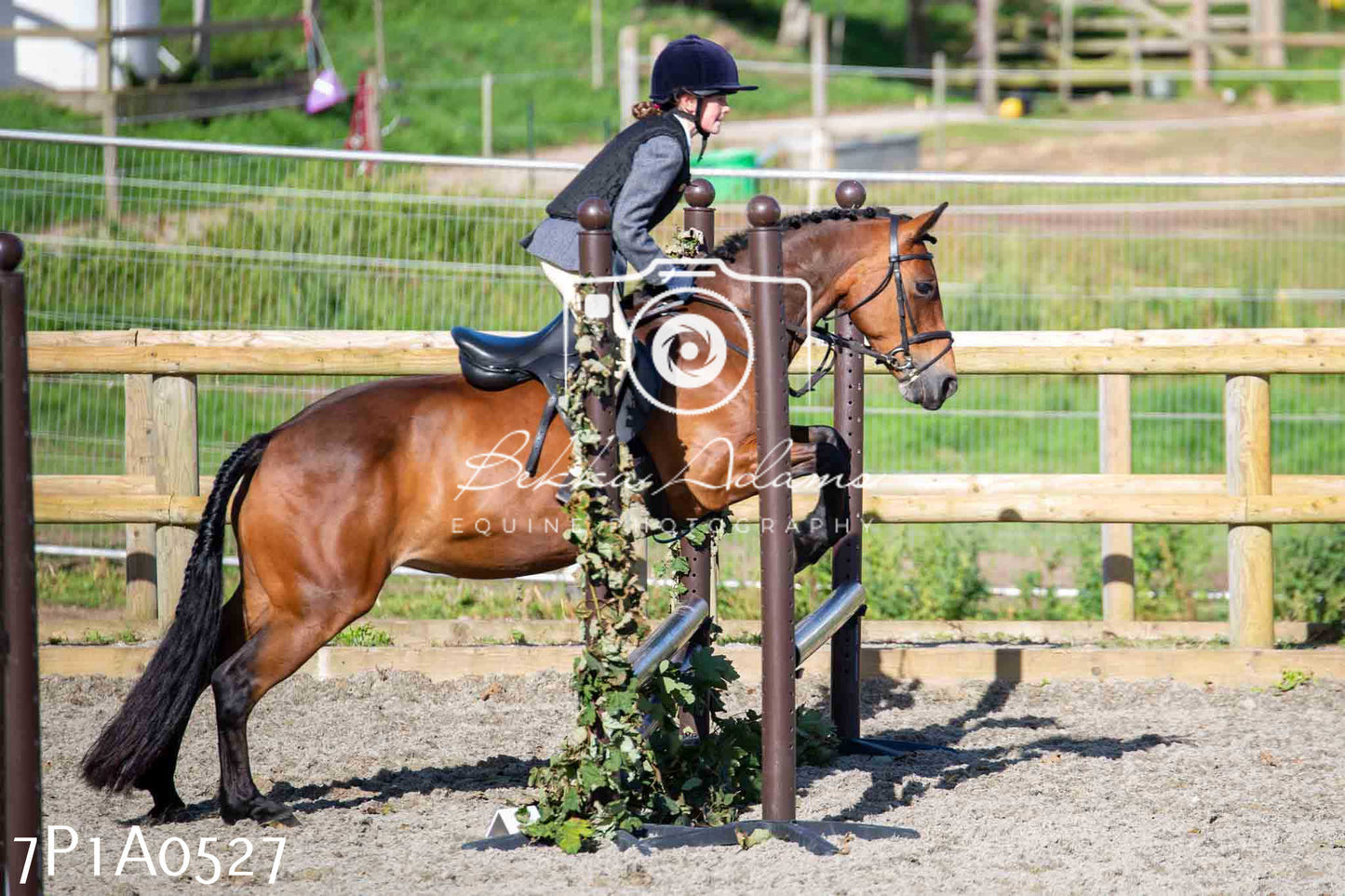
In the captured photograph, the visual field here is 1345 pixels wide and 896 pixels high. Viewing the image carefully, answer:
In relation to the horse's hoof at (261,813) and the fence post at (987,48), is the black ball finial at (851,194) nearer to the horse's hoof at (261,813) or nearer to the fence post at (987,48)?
the horse's hoof at (261,813)

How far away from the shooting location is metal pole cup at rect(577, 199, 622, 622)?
4.31m

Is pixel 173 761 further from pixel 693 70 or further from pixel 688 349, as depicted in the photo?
pixel 693 70

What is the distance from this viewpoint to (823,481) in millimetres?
5062

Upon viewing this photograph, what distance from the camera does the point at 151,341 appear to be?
251 inches

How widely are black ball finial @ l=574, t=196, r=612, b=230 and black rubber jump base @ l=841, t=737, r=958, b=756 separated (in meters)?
2.28

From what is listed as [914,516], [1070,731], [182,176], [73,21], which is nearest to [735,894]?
[1070,731]

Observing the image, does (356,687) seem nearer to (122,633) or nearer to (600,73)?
(122,633)

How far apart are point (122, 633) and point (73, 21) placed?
37.6 feet

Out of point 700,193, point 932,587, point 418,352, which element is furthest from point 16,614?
point 932,587

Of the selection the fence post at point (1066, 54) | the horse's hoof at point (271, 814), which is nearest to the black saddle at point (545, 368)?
the horse's hoof at point (271, 814)

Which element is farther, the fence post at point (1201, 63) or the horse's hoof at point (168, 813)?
the fence post at point (1201, 63)

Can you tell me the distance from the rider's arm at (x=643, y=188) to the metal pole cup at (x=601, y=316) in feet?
0.58

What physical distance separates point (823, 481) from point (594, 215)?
1.32m

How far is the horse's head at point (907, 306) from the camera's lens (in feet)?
16.0
